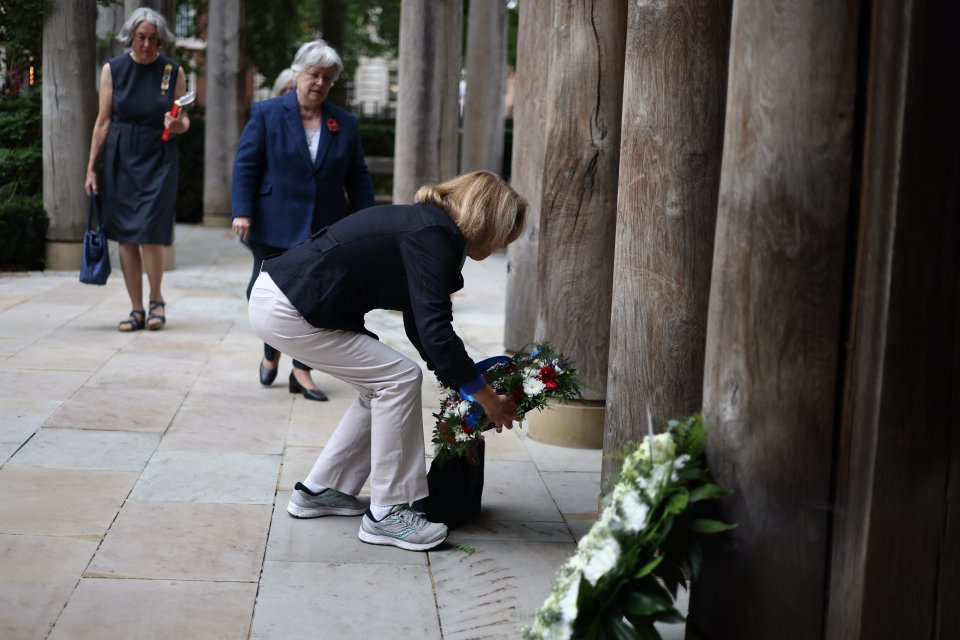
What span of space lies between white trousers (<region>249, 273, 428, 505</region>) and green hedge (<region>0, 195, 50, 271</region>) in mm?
6904

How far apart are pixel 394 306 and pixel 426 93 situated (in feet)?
16.0

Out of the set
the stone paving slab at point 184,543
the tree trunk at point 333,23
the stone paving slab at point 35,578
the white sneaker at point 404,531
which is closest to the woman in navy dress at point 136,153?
the stone paving slab at point 184,543

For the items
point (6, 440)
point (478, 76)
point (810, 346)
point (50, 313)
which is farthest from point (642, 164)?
point (478, 76)

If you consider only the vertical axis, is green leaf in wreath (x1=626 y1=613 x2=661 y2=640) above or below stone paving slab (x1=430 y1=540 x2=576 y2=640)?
above

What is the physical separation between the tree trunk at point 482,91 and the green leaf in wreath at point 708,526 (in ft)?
39.0

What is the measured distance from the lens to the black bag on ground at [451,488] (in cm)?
442

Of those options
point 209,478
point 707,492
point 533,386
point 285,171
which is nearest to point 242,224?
point 285,171

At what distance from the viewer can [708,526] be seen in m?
2.93

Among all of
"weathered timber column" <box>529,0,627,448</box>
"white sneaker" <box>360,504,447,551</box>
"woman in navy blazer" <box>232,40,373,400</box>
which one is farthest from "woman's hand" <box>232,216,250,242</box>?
"white sneaker" <box>360,504,447,551</box>

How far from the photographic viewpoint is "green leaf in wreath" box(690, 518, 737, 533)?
9.55 feet

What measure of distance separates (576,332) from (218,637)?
99.8 inches

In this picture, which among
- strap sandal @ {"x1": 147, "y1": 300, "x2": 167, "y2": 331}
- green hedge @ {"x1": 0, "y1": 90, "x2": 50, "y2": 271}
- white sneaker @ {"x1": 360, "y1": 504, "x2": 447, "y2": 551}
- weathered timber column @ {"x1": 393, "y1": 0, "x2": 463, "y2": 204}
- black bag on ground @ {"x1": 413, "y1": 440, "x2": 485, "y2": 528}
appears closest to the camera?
white sneaker @ {"x1": 360, "y1": 504, "x2": 447, "y2": 551}

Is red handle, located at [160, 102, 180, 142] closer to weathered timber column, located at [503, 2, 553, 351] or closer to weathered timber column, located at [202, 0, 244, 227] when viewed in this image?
weathered timber column, located at [503, 2, 553, 351]

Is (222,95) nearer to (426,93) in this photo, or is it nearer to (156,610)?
(426,93)
